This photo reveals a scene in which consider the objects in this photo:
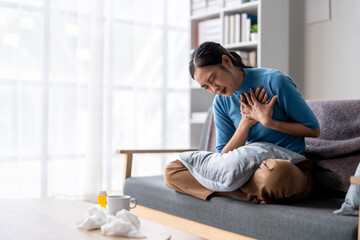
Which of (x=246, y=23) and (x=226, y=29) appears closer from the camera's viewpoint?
(x=246, y=23)

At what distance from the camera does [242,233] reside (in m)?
1.60

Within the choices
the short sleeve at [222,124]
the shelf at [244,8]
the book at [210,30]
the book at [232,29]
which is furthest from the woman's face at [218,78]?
the book at [210,30]

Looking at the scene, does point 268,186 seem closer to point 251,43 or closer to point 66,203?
point 66,203

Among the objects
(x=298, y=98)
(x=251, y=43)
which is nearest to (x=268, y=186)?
(x=298, y=98)

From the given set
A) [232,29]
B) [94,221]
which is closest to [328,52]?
[232,29]

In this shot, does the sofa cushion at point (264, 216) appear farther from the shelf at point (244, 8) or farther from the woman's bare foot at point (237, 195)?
the shelf at point (244, 8)

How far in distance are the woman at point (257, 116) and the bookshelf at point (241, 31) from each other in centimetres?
157

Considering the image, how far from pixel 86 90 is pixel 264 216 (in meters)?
2.27

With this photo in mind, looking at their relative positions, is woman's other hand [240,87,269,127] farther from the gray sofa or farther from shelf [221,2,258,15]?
shelf [221,2,258,15]

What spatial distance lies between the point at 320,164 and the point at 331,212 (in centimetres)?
48

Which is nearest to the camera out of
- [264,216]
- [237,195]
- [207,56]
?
[264,216]

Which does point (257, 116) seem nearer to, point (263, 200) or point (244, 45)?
point (263, 200)

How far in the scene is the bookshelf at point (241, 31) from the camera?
342 cm

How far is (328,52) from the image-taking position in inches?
137
